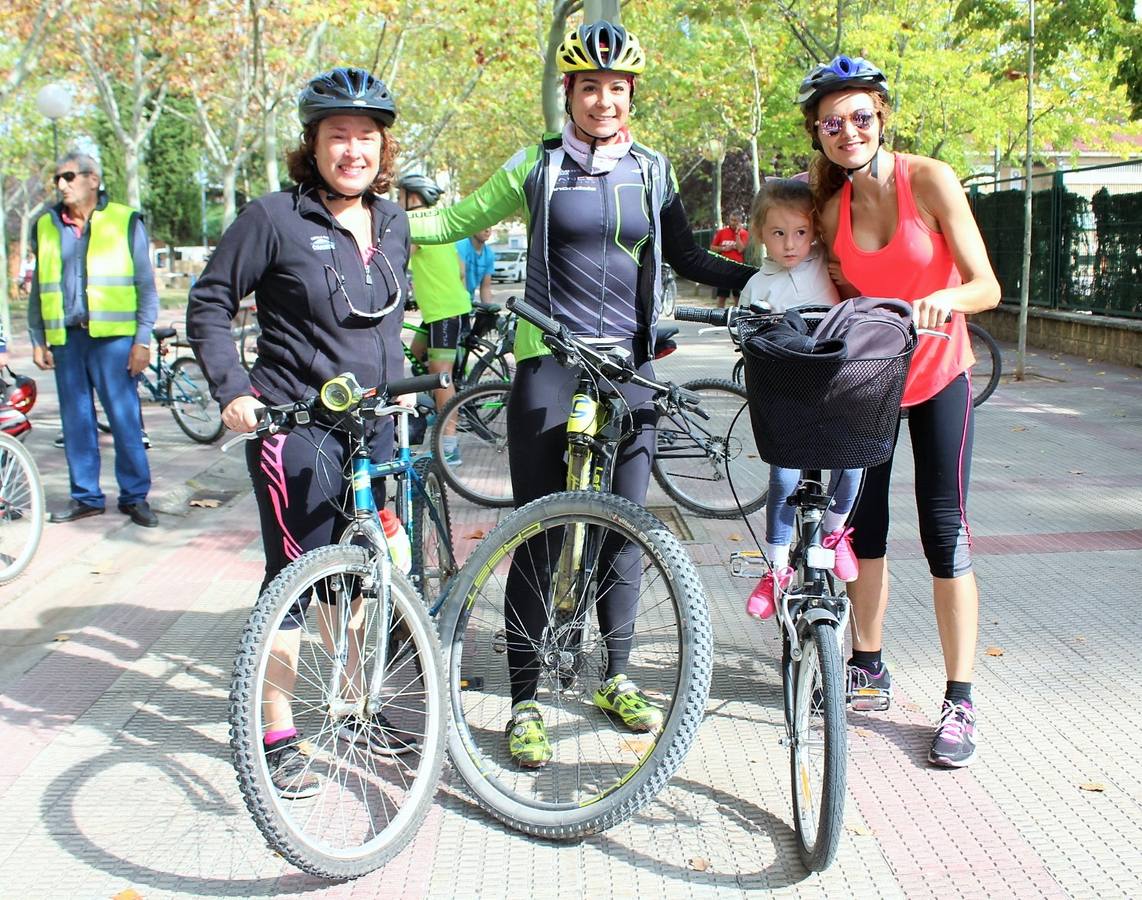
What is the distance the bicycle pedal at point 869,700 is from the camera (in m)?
4.11

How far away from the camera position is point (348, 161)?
139 inches

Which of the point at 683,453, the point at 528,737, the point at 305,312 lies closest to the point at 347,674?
the point at 528,737

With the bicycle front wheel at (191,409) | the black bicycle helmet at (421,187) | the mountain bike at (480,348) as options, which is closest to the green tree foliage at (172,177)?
the bicycle front wheel at (191,409)

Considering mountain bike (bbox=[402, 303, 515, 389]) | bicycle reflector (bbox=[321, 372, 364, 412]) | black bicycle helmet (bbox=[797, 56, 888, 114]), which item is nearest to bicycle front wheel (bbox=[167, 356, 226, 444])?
mountain bike (bbox=[402, 303, 515, 389])

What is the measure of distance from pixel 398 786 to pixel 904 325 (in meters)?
1.97

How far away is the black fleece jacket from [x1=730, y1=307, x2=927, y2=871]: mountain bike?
1126 mm

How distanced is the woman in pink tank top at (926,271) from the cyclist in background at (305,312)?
1319 millimetres

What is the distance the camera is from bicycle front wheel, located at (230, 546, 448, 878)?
2998mm

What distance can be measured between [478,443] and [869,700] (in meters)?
4.61

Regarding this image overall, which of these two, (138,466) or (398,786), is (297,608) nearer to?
(398,786)

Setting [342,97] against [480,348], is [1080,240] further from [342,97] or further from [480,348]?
[342,97]

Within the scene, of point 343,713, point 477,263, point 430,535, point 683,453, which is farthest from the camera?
point 477,263

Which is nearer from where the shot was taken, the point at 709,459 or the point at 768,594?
the point at 768,594

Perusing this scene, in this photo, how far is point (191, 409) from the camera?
432 inches
